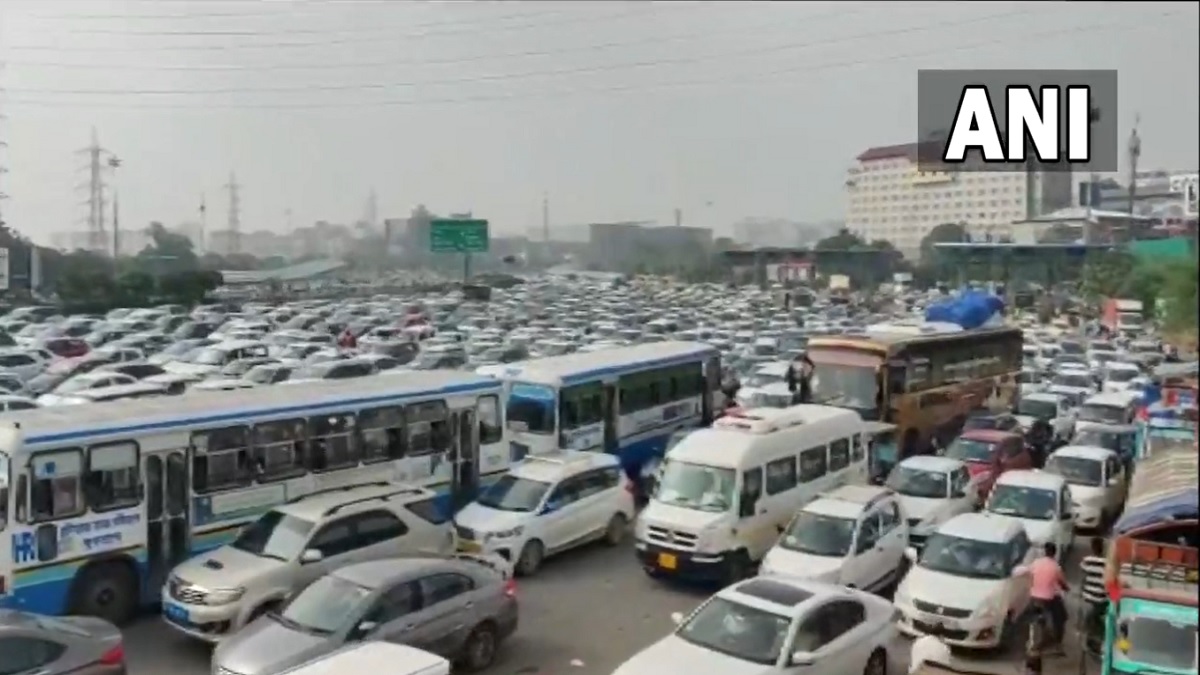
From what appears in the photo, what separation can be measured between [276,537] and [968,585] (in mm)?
4974

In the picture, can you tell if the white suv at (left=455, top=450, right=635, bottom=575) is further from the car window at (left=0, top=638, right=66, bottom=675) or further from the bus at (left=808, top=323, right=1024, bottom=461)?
the bus at (left=808, top=323, right=1024, bottom=461)

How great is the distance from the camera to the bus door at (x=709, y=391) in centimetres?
1597

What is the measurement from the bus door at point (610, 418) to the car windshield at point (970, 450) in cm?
378

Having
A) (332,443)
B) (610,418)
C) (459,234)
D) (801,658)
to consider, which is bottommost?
(801,658)

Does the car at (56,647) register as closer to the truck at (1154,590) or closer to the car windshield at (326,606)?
the car windshield at (326,606)

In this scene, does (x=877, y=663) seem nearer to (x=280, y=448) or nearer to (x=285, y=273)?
(x=280, y=448)

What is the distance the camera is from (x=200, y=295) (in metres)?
34.6

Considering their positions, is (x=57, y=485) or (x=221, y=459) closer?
(x=57, y=485)

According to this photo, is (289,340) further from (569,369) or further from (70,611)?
(70,611)

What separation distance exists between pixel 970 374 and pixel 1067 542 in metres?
6.73

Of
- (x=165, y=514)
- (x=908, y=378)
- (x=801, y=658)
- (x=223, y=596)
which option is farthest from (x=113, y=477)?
(x=908, y=378)

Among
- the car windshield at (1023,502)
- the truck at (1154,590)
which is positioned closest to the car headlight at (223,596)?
the truck at (1154,590)

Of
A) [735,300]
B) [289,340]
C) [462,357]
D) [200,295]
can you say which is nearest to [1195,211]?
[462,357]

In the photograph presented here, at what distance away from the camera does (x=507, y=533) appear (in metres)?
10.1
